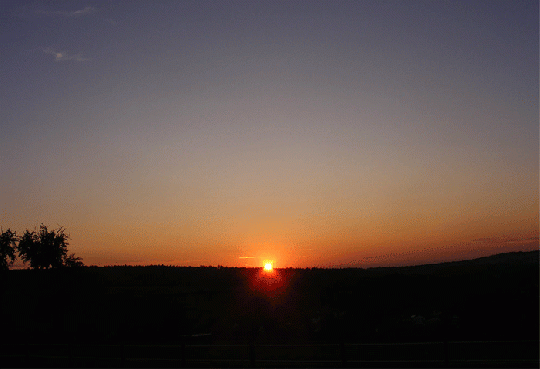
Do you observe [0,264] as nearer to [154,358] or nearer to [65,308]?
[65,308]

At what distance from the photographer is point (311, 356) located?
26047mm

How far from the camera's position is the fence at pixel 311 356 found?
21542 millimetres

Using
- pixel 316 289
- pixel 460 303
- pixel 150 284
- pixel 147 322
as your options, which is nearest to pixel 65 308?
pixel 147 322

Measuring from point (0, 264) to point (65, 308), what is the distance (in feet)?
104

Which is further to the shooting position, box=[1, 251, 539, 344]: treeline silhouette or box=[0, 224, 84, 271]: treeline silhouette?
box=[0, 224, 84, 271]: treeline silhouette

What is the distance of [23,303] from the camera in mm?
56906

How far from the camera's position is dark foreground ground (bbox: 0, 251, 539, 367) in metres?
24.4

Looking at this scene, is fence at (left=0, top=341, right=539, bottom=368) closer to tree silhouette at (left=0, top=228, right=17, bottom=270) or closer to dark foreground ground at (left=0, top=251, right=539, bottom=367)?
dark foreground ground at (left=0, top=251, right=539, bottom=367)

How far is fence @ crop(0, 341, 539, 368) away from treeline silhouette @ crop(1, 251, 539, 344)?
4.65 metres

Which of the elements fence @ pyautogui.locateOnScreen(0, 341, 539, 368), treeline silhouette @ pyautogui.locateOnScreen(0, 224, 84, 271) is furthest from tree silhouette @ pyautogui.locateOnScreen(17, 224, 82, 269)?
fence @ pyautogui.locateOnScreen(0, 341, 539, 368)

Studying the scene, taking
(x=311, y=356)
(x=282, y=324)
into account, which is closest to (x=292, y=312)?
(x=282, y=324)

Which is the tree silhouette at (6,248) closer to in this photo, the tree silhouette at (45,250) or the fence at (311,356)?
the tree silhouette at (45,250)

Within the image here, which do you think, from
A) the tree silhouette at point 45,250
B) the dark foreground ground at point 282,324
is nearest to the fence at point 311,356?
the dark foreground ground at point 282,324

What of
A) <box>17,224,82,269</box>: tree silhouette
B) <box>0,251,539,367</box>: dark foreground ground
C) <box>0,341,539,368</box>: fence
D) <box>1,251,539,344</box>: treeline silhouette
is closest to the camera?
<box>0,341,539,368</box>: fence
